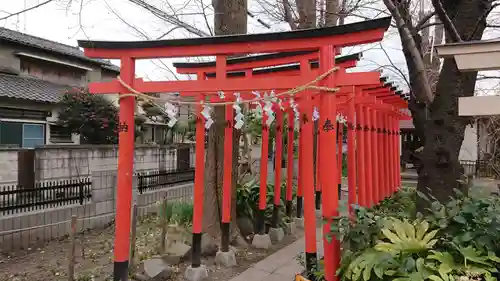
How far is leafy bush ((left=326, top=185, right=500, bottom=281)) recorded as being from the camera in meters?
3.53

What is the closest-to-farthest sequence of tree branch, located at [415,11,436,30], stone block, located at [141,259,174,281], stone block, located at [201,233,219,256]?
stone block, located at [141,259,174,281] < tree branch, located at [415,11,436,30] < stone block, located at [201,233,219,256]

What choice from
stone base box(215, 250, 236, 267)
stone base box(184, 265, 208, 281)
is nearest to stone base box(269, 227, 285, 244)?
stone base box(215, 250, 236, 267)

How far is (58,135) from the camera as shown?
1645 centimetres

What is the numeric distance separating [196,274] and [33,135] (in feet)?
41.0

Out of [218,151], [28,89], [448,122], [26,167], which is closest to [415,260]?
[448,122]

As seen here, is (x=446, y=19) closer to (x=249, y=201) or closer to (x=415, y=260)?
(x=415, y=260)

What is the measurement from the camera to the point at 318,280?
15.7 ft

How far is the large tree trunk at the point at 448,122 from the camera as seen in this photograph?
591cm

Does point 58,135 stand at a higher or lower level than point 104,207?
higher

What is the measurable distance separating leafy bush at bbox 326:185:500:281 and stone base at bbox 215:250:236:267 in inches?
103

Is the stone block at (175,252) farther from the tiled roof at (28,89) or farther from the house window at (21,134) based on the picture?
the tiled roof at (28,89)

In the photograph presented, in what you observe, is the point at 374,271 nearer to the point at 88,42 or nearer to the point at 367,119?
the point at 88,42

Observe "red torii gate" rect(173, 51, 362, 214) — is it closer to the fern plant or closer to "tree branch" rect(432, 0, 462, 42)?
"tree branch" rect(432, 0, 462, 42)

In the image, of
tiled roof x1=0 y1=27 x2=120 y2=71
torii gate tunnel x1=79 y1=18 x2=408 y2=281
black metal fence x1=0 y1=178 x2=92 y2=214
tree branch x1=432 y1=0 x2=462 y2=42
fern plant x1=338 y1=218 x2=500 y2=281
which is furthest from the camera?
tiled roof x1=0 y1=27 x2=120 y2=71
